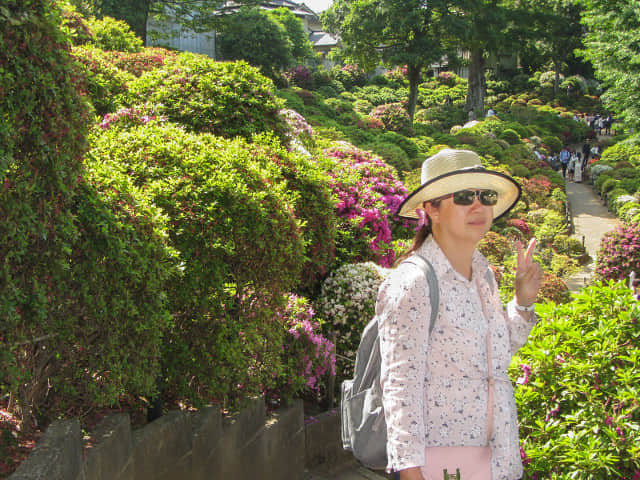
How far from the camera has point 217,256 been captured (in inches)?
166

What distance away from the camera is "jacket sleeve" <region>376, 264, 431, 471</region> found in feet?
7.42

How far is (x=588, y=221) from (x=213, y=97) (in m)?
17.8

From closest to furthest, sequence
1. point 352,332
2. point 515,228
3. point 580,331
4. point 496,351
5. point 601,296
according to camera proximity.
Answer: point 496,351 → point 580,331 → point 601,296 → point 352,332 → point 515,228

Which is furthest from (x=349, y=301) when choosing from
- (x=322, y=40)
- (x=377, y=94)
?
(x=322, y=40)

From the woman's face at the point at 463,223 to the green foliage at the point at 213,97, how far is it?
430 centimetres

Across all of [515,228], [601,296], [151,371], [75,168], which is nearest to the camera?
[75,168]

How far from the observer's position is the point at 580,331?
3.91 m

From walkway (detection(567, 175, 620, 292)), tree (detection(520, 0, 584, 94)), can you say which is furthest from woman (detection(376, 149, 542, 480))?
tree (detection(520, 0, 584, 94))

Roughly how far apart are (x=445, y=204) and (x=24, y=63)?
1.99 m

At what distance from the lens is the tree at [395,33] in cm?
3231

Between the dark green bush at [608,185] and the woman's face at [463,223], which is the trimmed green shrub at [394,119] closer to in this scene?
the dark green bush at [608,185]

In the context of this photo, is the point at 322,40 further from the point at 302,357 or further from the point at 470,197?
the point at 470,197

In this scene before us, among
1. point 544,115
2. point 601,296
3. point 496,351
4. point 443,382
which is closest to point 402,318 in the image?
point 443,382

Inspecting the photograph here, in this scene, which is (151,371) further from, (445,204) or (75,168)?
(445,204)
